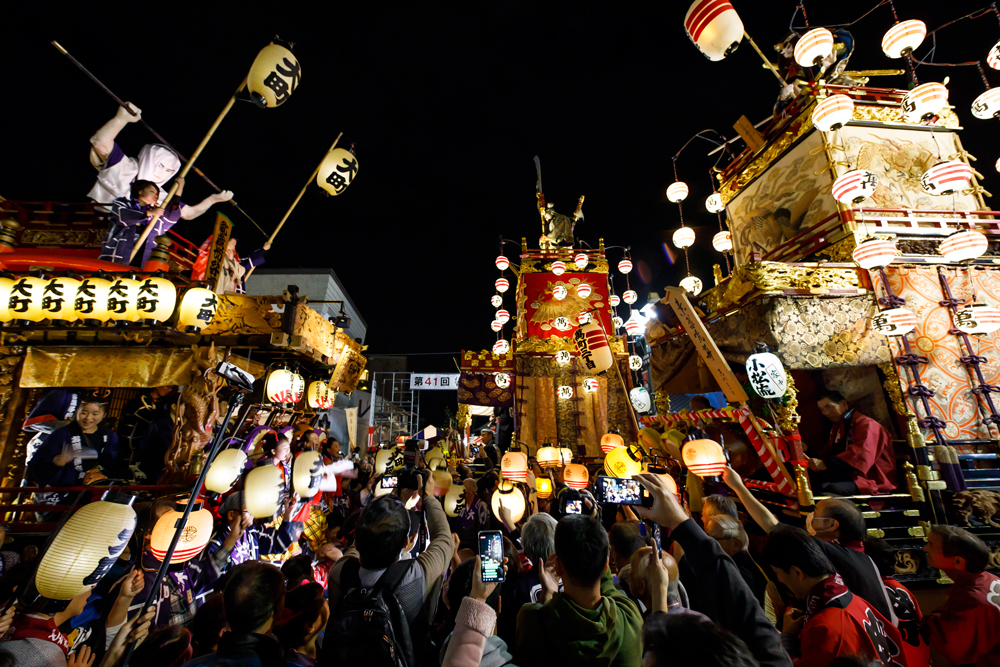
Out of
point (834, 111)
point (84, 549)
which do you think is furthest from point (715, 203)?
point (84, 549)

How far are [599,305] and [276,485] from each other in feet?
46.0

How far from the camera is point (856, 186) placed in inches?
253

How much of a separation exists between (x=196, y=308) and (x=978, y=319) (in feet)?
42.9

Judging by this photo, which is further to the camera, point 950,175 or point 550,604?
point 950,175

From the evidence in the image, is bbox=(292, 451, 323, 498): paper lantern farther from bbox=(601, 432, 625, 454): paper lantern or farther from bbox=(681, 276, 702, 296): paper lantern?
bbox=(681, 276, 702, 296): paper lantern

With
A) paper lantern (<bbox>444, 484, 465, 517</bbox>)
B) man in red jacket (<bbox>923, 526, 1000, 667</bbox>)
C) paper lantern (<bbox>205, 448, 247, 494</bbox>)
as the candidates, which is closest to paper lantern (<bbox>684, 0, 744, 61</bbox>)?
man in red jacket (<bbox>923, 526, 1000, 667</bbox>)

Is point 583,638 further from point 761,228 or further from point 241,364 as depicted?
point 761,228

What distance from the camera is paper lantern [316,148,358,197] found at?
24.4 feet

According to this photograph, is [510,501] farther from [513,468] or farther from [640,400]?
[640,400]

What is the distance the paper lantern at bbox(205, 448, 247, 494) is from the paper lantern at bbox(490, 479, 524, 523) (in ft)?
10.5

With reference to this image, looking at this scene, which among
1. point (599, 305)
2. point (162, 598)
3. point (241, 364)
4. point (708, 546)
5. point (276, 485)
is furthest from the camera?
point (599, 305)

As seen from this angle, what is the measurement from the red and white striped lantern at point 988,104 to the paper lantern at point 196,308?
44.0ft

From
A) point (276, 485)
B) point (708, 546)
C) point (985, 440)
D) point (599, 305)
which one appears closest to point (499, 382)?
point (599, 305)

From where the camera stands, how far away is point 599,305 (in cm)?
1614
